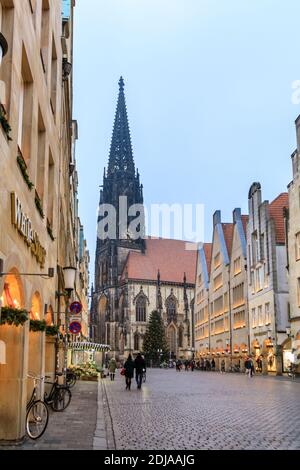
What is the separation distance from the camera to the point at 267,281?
48.2 m

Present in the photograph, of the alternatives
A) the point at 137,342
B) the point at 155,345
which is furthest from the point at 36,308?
the point at 137,342

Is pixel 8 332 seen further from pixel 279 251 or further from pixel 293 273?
pixel 279 251

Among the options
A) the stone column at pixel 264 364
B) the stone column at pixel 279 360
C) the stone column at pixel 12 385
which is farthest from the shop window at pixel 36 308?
the stone column at pixel 264 364

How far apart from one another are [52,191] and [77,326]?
192 inches

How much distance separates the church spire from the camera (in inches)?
4754

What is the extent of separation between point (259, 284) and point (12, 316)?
4269 cm

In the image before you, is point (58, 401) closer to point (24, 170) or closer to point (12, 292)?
point (12, 292)

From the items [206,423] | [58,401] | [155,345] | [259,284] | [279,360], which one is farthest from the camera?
[155,345]

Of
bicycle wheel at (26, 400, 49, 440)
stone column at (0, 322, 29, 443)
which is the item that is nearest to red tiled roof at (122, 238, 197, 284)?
bicycle wheel at (26, 400, 49, 440)

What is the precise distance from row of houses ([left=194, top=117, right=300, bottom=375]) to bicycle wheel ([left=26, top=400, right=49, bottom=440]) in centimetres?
2940

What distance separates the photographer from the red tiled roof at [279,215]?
47794 mm

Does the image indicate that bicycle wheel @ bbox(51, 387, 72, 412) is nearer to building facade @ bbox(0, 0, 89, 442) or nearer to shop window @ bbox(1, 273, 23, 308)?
building facade @ bbox(0, 0, 89, 442)

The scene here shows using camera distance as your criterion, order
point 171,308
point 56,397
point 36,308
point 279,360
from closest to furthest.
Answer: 1. point 36,308
2. point 56,397
3. point 279,360
4. point 171,308
